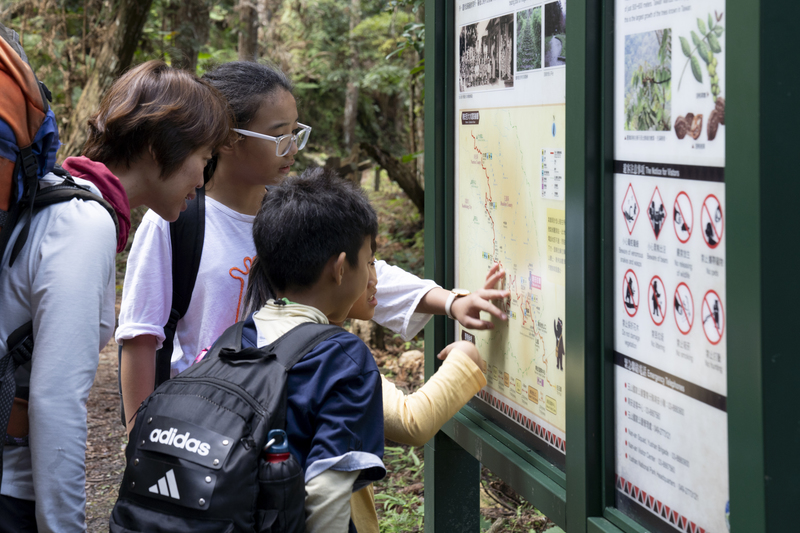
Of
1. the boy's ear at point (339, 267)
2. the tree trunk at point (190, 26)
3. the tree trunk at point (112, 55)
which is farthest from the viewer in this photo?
the tree trunk at point (190, 26)

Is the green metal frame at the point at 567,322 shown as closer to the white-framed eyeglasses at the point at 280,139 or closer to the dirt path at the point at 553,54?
the dirt path at the point at 553,54

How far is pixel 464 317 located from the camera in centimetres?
222

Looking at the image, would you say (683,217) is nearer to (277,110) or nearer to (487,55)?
(487,55)

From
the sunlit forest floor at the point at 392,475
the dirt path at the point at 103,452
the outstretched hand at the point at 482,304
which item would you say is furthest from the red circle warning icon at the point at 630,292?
the dirt path at the point at 103,452

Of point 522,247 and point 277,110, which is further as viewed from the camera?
point 277,110

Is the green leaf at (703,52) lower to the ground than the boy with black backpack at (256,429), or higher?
higher

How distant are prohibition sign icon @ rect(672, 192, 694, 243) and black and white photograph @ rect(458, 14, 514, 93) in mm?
778

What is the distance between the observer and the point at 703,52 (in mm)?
1300

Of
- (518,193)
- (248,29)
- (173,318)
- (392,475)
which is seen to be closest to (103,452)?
(392,475)

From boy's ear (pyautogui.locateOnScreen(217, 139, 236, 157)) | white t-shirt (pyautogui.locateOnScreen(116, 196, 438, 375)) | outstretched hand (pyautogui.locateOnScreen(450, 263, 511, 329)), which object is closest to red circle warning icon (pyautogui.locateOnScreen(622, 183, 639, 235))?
outstretched hand (pyautogui.locateOnScreen(450, 263, 511, 329))

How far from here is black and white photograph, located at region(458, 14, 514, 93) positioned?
2.04 m

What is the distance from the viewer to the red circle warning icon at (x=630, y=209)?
59.7 inches

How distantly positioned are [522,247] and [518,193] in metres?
0.14

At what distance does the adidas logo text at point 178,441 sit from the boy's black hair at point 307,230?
1.66 ft
